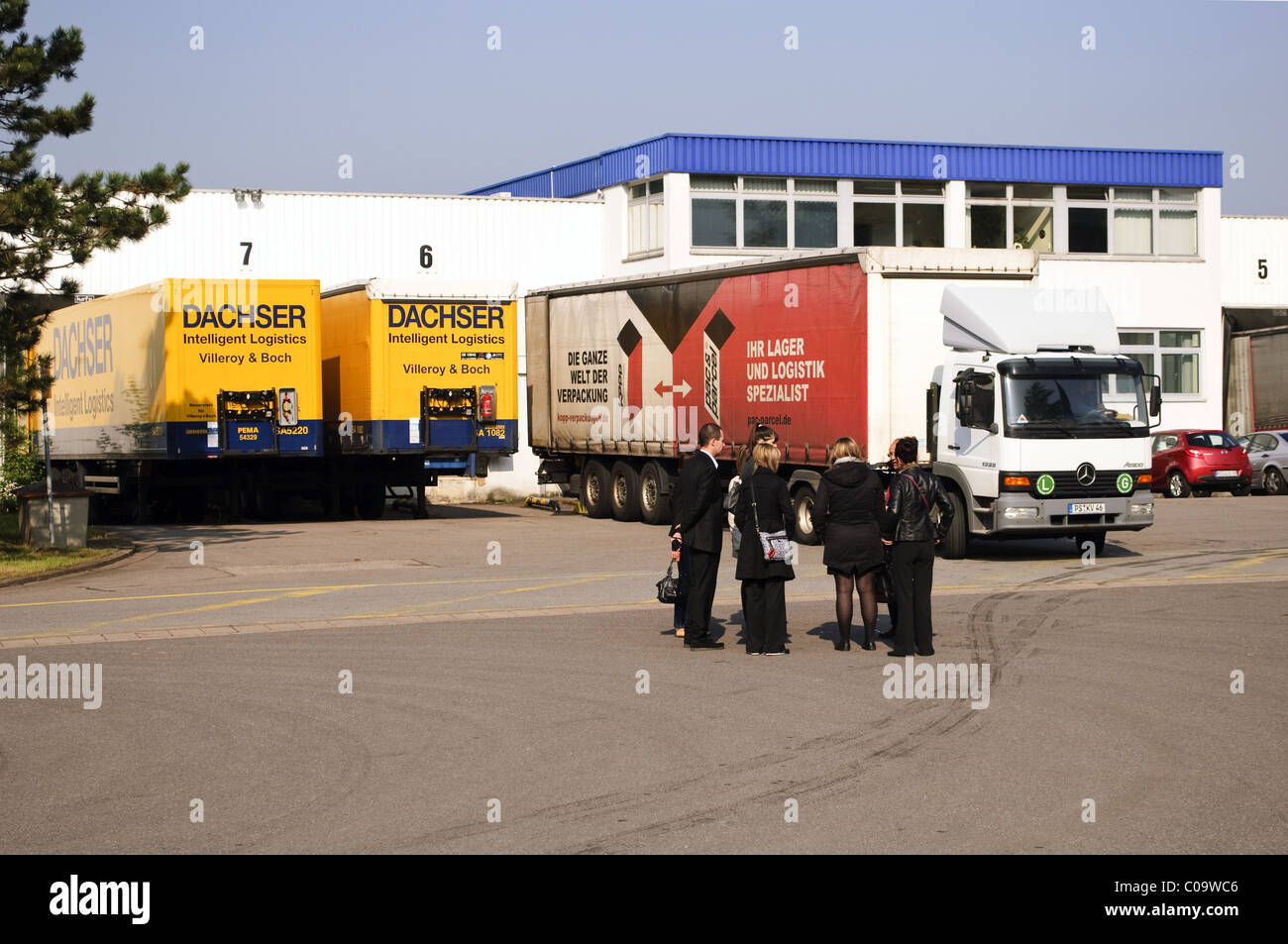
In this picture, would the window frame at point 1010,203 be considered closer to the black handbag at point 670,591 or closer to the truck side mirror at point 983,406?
the truck side mirror at point 983,406

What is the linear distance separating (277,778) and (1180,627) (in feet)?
28.3

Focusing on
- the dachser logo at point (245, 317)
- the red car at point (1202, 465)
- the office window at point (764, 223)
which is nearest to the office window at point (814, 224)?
the office window at point (764, 223)

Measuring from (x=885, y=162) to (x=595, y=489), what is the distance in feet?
55.6

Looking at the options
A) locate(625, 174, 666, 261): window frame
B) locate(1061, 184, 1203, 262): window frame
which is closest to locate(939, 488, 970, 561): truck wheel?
locate(625, 174, 666, 261): window frame

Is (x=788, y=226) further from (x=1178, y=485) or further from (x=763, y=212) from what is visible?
(x=1178, y=485)

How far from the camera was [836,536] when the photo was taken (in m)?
12.5

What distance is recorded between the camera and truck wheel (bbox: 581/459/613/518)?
29.1 meters

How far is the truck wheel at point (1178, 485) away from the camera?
35.6 metres

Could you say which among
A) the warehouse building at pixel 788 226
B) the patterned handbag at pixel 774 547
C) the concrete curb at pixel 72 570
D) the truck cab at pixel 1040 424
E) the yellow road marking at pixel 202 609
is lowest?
the yellow road marking at pixel 202 609

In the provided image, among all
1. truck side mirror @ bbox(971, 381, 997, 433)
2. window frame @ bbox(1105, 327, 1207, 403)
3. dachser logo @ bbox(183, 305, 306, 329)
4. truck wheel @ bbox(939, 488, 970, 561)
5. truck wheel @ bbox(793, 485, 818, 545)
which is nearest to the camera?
truck side mirror @ bbox(971, 381, 997, 433)

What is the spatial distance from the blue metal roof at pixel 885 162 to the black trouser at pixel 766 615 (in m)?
28.3

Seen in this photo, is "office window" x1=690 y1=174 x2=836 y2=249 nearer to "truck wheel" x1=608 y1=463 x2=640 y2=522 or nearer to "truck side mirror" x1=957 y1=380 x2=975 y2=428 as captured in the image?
"truck wheel" x1=608 y1=463 x2=640 y2=522

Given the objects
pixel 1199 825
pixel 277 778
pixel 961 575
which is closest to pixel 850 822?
pixel 1199 825
